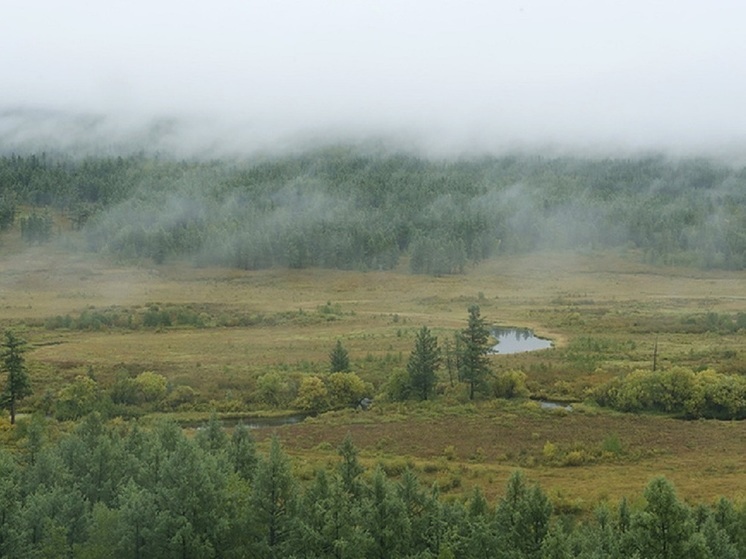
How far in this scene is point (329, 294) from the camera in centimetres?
14262

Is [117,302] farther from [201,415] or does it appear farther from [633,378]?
[633,378]

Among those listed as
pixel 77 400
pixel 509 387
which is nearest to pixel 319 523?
pixel 509 387

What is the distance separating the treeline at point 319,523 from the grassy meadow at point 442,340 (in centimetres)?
1139

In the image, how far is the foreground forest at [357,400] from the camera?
28.0 metres

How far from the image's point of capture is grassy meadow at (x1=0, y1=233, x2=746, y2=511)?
49.4 m

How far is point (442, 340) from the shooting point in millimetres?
91938

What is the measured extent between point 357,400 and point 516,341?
1570 inches

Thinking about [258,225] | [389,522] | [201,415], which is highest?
[258,225]

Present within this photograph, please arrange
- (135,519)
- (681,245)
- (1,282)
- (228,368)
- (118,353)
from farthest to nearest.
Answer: (681,245), (1,282), (118,353), (228,368), (135,519)

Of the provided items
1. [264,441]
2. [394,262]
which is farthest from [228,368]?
[394,262]

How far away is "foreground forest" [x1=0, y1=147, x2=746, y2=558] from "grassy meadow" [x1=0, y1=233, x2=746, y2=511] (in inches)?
14.7

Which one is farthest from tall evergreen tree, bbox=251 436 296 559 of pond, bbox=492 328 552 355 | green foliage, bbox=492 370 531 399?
pond, bbox=492 328 552 355

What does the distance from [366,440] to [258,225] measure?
139846mm

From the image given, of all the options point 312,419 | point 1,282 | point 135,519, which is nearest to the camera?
point 135,519
